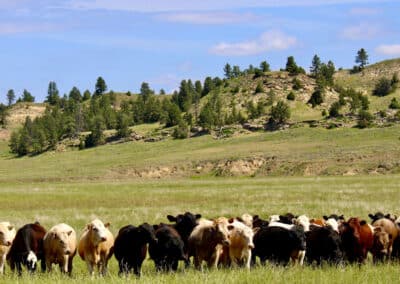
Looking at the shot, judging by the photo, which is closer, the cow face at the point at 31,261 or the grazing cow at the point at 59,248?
the cow face at the point at 31,261

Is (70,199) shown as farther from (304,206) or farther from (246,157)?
(246,157)

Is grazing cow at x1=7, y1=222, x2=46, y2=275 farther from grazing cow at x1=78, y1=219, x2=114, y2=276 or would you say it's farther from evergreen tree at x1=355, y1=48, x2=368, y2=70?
evergreen tree at x1=355, y1=48, x2=368, y2=70

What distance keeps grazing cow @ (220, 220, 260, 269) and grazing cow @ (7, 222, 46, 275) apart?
5.01 m

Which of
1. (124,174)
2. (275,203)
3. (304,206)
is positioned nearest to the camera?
(304,206)

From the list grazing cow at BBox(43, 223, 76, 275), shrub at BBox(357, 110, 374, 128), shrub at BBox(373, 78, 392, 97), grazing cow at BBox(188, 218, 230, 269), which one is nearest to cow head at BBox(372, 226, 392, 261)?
grazing cow at BBox(188, 218, 230, 269)

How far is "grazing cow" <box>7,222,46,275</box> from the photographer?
56.2 ft

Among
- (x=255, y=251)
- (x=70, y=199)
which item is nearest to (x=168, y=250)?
(x=255, y=251)

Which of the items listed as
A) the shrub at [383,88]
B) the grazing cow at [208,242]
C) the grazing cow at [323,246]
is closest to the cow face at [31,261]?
the grazing cow at [208,242]

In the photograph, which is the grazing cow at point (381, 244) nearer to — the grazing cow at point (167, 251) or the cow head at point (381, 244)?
the cow head at point (381, 244)

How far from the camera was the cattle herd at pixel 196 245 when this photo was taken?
680 inches

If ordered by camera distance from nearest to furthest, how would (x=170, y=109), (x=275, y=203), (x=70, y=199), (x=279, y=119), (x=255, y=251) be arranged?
(x=255, y=251), (x=275, y=203), (x=70, y=199), (x=279, y=119), (x=170, y=109)

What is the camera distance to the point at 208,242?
1786cm

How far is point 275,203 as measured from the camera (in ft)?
124

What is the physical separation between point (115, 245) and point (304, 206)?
1914 cm
